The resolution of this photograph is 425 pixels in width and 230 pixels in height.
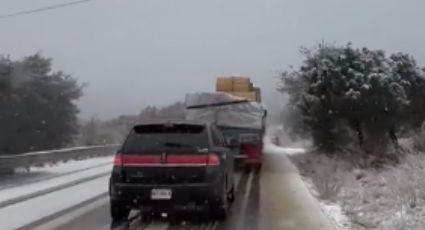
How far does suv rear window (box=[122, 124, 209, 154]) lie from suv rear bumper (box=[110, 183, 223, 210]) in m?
0.61

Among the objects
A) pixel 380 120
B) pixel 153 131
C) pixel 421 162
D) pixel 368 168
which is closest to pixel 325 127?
pixel 380 120

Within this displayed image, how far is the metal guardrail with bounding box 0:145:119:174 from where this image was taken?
21.7 metres

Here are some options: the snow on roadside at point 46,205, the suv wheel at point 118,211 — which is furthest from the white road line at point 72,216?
the suv wheel at point 118,211

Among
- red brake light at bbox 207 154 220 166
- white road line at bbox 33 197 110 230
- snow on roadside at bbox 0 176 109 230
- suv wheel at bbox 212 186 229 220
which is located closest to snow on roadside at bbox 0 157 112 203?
snow on roadside at bbox 0 176 109 230

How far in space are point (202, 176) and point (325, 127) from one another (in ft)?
62.7

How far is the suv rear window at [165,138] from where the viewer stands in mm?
11023

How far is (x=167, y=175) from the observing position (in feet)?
35.6

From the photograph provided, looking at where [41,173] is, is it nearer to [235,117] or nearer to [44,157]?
[44,157]

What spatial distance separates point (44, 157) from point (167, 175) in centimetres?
1484

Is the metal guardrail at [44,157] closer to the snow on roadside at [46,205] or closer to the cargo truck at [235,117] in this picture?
the snow on roadside at [46,205]

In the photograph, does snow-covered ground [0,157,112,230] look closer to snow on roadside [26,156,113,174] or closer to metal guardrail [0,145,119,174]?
snow on roadside [26,156,113,174]

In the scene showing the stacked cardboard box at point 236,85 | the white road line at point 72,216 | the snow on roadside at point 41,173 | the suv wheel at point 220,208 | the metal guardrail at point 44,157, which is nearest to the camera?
the white road line at point 72,216

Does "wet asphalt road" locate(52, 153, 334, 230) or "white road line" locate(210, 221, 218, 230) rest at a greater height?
"wet asphalt road" locate(52, 153, 334, 230)

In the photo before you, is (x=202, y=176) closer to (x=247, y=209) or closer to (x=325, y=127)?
(x=247, y=209)
